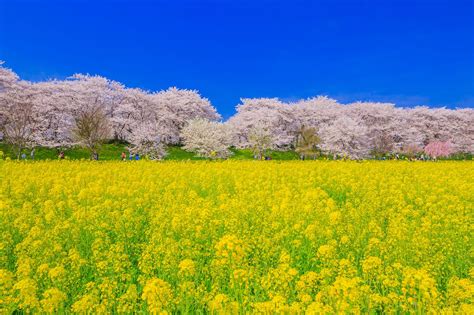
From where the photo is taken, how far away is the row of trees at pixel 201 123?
159ft

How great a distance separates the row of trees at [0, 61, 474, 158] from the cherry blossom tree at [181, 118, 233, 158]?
0.44ft

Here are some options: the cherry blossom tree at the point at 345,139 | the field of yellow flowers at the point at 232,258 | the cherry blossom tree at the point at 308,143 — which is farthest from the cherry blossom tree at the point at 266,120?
the field of yellow flowers at the point at 232,258

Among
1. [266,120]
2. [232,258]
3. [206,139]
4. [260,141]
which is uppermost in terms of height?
[266,120]

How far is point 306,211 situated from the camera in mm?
8711

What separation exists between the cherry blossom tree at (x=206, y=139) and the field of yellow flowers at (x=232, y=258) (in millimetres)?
40754

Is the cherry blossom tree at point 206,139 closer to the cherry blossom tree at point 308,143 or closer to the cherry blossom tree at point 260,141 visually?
the cherry blossom tree at point 260,141

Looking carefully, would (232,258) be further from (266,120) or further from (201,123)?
(266,120)

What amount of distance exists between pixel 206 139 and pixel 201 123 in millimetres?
4511

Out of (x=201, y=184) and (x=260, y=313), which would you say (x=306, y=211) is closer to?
(x=260, y=313)

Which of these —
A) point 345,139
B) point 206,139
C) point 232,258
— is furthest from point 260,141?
point 232,258

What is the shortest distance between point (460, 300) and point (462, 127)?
285 feet

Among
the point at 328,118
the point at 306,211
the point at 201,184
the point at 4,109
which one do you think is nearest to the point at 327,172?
the point at 201,184

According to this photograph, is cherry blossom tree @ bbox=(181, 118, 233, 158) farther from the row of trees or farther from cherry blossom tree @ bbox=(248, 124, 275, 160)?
cherry blossom tree @ bbox=(248, 124, 275, 160)

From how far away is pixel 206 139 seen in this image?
52875mm
